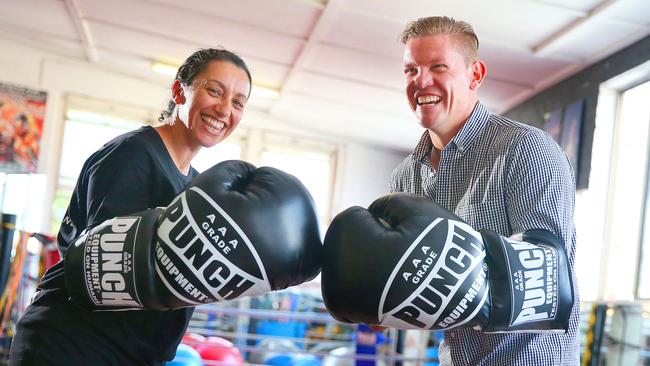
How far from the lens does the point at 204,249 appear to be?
1320 millimetres

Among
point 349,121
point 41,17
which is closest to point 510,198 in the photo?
point 41,17

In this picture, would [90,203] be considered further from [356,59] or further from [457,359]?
[356,59]

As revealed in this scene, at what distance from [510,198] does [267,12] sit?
3830 millimetres

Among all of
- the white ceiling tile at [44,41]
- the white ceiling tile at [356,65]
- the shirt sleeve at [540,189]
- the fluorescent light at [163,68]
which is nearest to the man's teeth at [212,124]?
the shirt sleeve at [540,189]

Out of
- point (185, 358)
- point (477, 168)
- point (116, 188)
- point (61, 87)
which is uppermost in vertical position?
point (61, 87)

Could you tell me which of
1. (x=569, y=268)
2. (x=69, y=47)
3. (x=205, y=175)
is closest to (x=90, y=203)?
(x=205, y=175)

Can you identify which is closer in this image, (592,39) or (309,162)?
(592,39)

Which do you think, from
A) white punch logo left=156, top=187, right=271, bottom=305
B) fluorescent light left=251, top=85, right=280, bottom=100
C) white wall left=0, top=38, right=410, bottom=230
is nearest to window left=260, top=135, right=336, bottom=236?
white wall left=0, top=38, right=410, bottom=230

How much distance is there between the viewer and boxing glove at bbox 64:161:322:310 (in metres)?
1.33

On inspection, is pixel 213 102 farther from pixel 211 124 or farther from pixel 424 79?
pixel 424 79

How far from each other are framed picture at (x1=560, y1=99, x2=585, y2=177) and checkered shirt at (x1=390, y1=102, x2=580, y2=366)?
3.49 metres

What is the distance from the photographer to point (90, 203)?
1562 millimetres

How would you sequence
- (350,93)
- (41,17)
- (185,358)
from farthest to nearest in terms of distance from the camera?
(350,93)
(41,17)
(185,358)

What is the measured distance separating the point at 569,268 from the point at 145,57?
6095 mm
